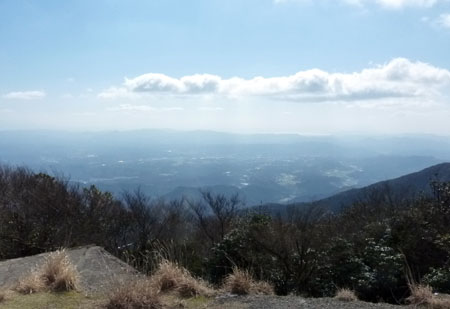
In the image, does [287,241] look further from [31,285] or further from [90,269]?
[31,285]

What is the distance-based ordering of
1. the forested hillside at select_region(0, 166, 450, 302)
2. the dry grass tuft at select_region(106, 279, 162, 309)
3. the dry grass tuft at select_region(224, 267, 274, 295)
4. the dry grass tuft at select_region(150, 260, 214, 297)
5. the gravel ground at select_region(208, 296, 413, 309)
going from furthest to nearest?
the forested hillside at select_region(0, 166, 450, 302), the dry grass tuft at select_region(224, 267, 274, 295), the dry grass tuft at select_region(150, 260, 214, 297), the gravel ground at select_region(208, 296, 413, 309), the dry grass tuft at select_region(106, 279, 162, 309)

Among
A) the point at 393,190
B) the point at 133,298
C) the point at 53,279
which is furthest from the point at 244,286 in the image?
the point at 393,190

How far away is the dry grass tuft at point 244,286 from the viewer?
5574 mm

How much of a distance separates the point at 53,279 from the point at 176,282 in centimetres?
177

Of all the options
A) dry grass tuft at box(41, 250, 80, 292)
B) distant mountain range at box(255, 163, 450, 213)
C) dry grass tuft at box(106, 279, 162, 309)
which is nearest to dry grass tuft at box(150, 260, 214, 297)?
dry grass tuft at box(106, 279, 162, 309)

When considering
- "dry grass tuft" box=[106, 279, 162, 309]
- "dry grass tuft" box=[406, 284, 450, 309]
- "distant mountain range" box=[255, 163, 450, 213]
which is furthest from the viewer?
"distant mountain range" box=[255, 163, 450, 213]

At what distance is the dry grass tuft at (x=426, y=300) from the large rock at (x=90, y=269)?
359 cm

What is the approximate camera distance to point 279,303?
5195mm

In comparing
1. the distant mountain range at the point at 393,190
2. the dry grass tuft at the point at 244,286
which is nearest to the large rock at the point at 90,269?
the dry grass tuft at the point at 244,286

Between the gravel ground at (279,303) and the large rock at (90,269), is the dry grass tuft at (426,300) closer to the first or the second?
the gravel ground at (279,303)

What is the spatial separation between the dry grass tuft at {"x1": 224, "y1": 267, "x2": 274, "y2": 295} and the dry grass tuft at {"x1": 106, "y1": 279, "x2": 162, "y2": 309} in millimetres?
1107

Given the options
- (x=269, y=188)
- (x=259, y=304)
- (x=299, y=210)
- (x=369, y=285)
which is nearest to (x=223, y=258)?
(x=299, y=210)

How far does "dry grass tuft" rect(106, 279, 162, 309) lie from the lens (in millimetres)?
4773

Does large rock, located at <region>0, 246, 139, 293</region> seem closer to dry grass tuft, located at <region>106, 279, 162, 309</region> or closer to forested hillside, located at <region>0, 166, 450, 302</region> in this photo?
forested hillside, located at <region>0, 166, 450, 302</region>
